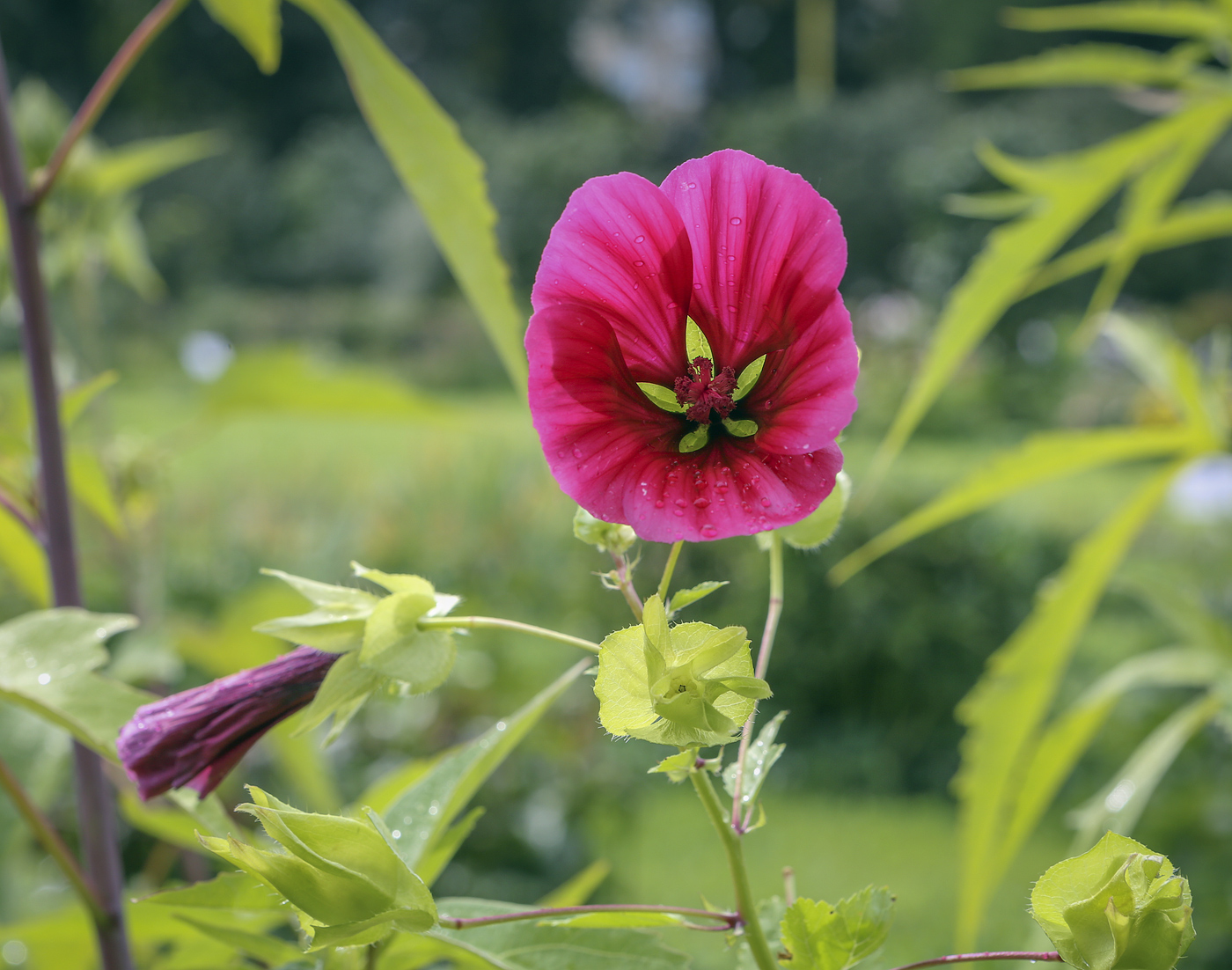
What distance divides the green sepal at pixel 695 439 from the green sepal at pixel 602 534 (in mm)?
17

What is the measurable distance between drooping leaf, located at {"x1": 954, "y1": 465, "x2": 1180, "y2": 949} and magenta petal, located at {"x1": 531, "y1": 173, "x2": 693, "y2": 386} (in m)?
0.25

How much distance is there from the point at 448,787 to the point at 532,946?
46mm

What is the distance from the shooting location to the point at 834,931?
17cm

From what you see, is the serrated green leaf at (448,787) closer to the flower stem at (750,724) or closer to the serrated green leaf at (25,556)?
the flower stem at (750,724)

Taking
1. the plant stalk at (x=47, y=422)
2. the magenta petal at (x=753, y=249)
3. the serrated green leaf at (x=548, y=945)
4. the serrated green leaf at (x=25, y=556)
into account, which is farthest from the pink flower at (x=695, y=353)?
the serrated green leaf at (x=25, y=556)

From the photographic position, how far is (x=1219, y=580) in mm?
1720

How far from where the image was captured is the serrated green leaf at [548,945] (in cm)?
21

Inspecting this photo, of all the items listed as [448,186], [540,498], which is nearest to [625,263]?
[448,186]

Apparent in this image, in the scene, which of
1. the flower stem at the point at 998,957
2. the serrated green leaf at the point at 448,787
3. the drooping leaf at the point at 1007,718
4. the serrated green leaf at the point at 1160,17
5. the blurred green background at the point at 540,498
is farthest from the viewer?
the blurred green background at the point at 540,498

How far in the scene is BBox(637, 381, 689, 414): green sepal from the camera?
17 centimetres

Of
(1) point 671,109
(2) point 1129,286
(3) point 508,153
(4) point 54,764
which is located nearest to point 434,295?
(3) point 508,153

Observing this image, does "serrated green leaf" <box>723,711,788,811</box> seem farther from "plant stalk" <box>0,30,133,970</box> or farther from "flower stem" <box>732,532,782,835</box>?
"plant stalk" <box>0,30,133,970</box>

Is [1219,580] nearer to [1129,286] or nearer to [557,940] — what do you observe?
[557,940]

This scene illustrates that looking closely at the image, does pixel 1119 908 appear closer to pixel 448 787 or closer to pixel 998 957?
pixel 998 957
